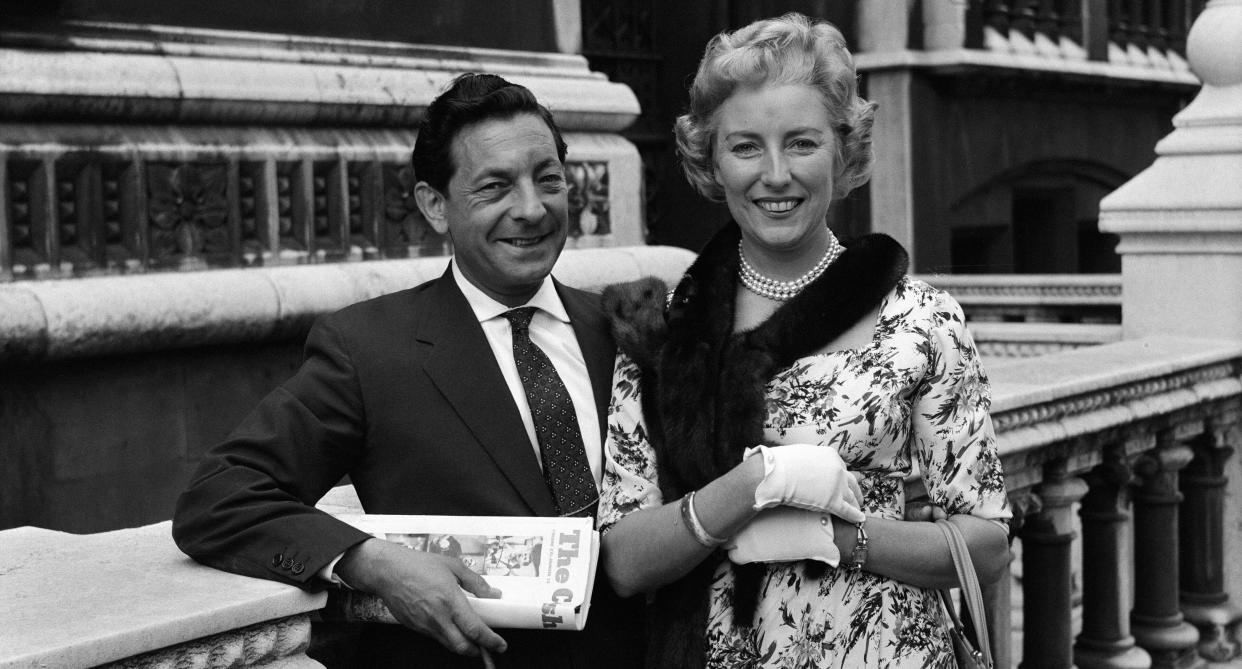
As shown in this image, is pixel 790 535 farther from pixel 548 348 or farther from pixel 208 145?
pixel 208 145

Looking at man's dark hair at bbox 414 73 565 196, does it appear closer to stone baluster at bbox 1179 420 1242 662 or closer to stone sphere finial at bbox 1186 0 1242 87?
stone baluster at bbox 1179 420 1242 662

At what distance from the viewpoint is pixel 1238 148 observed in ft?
21.0

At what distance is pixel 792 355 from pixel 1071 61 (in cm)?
1205

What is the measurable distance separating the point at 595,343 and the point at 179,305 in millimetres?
2677

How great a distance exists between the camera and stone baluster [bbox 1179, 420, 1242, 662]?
17.6ft

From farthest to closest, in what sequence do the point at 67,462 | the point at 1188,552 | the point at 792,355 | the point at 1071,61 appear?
the point at 1071,61
the point at 1188,552
the point at 67,462
the point at 792,355

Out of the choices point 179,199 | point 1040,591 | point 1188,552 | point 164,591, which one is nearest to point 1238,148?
point 1188,552

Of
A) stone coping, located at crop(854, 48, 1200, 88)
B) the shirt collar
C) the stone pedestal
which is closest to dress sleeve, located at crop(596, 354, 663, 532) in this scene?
the shirt collar

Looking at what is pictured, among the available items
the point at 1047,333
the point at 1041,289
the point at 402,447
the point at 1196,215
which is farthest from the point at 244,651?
the point at 1041,289

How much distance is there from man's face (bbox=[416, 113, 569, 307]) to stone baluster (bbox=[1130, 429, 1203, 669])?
9.88 ft

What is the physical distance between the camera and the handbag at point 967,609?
2637 millimetres

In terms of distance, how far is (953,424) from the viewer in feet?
8.72

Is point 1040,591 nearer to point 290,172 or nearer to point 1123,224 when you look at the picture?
point 1123,224

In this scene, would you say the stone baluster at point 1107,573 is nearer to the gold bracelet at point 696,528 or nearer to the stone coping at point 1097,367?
the stone coping at point 1097,367
